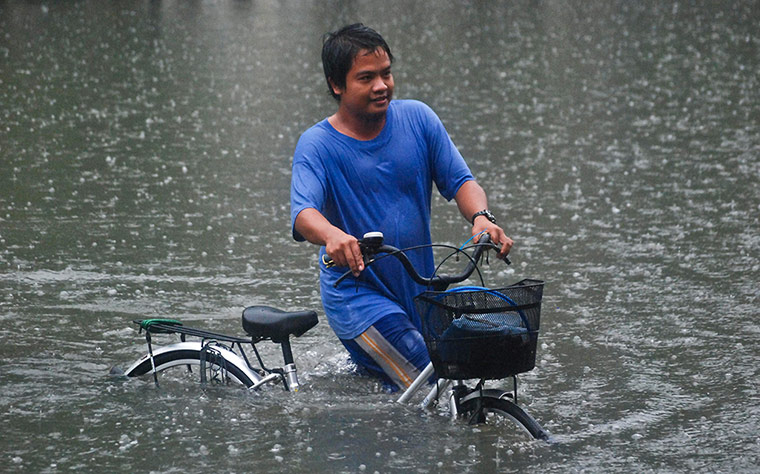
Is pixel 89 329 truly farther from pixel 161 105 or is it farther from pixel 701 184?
pixel 161 105

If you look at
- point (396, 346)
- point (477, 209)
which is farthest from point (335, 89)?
point (396, 346)

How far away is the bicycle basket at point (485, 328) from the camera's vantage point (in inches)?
181

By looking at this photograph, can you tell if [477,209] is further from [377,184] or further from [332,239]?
[332,239]

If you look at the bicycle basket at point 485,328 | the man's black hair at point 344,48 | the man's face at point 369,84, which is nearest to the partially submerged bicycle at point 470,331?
the bicycle basket at point 485,328

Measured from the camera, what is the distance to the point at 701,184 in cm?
1114

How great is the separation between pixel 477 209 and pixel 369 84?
71 cm

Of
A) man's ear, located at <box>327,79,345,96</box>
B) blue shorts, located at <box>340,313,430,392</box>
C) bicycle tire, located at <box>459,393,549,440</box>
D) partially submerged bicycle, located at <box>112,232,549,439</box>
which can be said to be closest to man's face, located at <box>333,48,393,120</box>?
man's ear, located at <box>327,79,345,96</box>

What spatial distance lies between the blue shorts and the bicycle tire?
362mm

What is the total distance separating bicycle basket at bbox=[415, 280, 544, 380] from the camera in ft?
15.1

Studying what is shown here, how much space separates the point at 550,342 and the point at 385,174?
2.09m

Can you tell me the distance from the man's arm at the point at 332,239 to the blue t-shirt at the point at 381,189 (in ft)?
0.83

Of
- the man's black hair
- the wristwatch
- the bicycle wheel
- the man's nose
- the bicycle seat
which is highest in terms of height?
the man's black hair

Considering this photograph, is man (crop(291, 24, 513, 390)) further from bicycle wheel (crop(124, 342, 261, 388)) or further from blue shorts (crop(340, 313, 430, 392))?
bicycle wheel (crop(124, 342, 261, 388))

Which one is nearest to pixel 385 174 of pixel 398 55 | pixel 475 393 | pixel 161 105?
pixel 475 393
